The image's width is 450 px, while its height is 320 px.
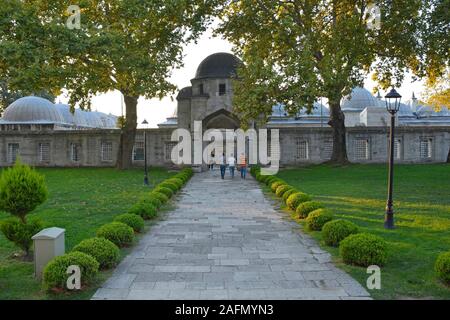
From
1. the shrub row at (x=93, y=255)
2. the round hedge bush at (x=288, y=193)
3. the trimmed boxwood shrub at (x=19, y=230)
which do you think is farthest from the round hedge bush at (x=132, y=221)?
the round hedge bush at (x=288, y=193)

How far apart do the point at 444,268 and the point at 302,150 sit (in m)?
33.6

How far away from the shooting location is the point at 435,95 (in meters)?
37.5

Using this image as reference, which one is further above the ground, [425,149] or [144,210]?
[425,149]

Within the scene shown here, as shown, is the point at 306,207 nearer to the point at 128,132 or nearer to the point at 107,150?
the point at 128,132

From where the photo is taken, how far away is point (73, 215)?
14.3 meters

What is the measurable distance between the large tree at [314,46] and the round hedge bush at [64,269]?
17643 mm

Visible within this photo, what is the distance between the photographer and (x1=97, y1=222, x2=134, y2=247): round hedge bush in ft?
33.2

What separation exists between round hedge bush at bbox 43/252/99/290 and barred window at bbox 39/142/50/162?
37270 mm

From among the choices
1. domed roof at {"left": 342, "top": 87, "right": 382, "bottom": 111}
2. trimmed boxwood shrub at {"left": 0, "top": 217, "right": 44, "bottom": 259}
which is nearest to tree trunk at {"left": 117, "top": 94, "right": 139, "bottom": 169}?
trimmed boxwood shrub at {"left": 0, "top": 217, "right": 44, "bottom": 259}

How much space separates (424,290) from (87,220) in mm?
9500

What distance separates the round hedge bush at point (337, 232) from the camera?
33.8 feet

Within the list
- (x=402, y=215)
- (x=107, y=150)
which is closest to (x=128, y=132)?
(x=107, y=150)

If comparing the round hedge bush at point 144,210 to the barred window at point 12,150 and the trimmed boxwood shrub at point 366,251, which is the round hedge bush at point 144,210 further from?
the barred window at point 12,150

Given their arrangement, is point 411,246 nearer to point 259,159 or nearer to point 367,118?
point 259,159
